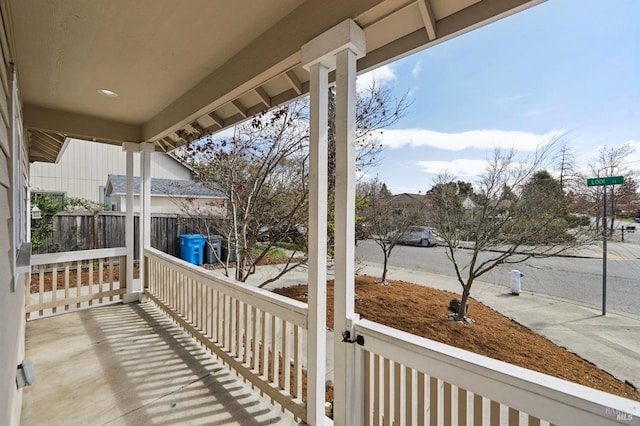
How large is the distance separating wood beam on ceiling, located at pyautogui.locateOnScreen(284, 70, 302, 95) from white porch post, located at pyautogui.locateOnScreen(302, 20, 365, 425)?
595 millimetres

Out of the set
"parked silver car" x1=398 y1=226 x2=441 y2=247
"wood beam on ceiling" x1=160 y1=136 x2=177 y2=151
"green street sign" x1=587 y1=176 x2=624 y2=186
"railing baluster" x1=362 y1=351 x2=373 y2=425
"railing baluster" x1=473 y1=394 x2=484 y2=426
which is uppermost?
"wood beam on ceiling" x1=160 y1=136 x2=177 y2=151

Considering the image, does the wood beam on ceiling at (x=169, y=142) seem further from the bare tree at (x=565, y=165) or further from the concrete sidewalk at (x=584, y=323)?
the bare tree at (x=565, y=165)

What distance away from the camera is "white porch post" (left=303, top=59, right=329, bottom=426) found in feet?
5.85

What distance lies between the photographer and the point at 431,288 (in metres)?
4.80

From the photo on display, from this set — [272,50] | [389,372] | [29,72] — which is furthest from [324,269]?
[29,72]

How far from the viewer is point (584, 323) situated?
10.4 ft

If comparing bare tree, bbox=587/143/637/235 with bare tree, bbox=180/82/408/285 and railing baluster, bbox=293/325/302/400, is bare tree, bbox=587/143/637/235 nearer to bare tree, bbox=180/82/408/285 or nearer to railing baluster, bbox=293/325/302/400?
bare tree, bbox=180/82/408/285

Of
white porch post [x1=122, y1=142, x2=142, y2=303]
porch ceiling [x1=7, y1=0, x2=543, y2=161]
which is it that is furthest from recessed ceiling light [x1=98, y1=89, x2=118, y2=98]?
white porch post [x1=122, y1=142, x2=142, y2=303]

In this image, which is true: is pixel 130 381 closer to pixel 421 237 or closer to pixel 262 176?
pixel 262 176

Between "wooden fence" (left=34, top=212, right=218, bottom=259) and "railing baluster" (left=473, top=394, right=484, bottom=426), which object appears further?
"wooden fence" (left=34, top=212, right=218, bottom=259)

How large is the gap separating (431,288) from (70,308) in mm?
5402

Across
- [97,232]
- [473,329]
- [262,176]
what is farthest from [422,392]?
[97,232]

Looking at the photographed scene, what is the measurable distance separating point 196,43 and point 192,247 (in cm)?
653

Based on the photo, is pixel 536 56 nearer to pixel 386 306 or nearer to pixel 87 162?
pixel 386 306
